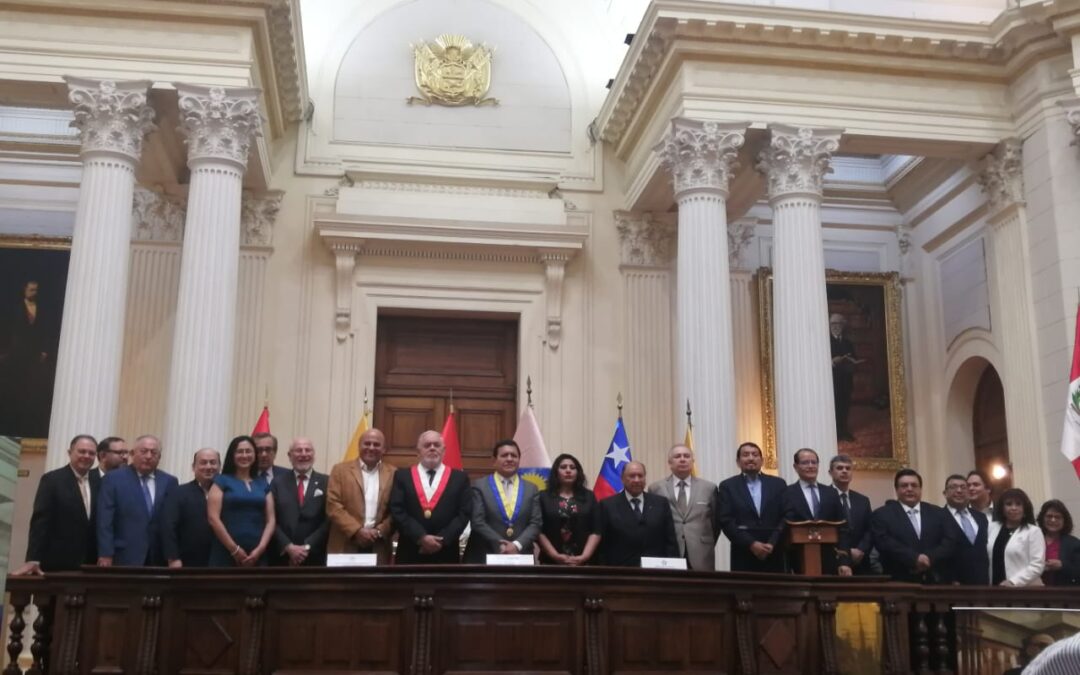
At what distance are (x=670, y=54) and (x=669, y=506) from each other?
628cm

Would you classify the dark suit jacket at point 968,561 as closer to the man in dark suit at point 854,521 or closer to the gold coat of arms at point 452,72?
the man in dark suit at point 854,521

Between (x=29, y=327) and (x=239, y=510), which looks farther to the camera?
(x=29, y=327)

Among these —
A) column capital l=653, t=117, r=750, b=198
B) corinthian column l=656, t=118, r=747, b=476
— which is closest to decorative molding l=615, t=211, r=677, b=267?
corinthian column l=656, t=118, r=747, b=476

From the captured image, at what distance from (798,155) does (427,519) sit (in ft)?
22.3

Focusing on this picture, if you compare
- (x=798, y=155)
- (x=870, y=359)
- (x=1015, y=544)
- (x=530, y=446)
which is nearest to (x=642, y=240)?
(x=798, y=155)

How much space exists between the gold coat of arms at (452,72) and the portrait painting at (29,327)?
4935 millimetres

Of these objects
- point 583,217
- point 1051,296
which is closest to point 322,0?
point 583,217

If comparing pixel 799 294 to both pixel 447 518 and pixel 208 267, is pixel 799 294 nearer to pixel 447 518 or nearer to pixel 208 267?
pixel 447 518

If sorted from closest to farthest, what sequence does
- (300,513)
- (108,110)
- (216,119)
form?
(300,513) < (108,110) < (216,119)

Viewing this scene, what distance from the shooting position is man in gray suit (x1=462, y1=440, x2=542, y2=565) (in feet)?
22.8

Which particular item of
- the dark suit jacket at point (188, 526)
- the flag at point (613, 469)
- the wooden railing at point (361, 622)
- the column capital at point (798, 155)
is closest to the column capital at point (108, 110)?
the dark suit jacket at point (188, 526)

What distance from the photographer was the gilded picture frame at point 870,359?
14.3 meters

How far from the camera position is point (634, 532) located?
702 cm

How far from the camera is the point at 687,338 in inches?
454
